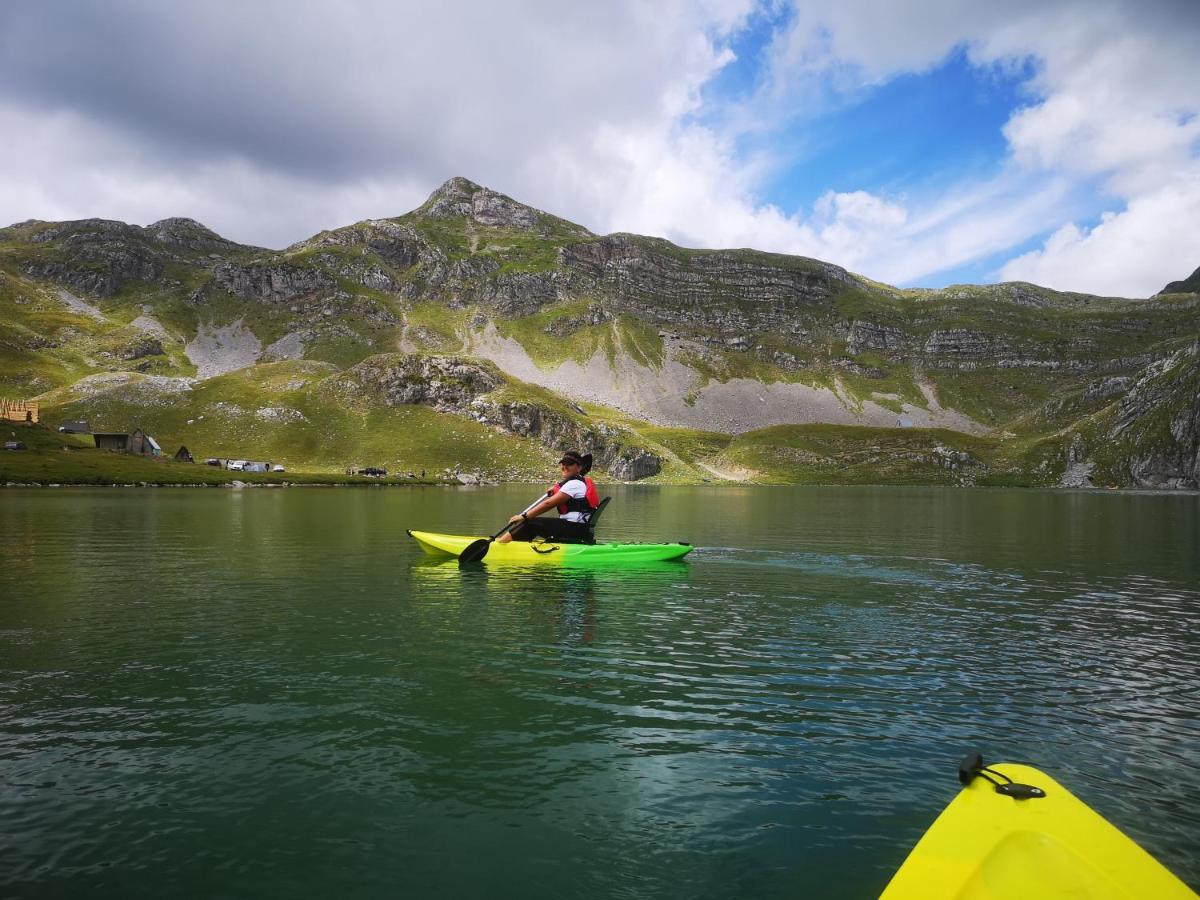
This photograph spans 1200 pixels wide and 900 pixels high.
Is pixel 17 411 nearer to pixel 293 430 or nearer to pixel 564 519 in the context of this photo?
pixel 293 430

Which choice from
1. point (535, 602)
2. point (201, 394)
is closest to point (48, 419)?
point (201, 394)

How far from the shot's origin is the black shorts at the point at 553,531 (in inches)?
1233

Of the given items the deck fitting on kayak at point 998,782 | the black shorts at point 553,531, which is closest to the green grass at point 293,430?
the black shorts at point 553,531

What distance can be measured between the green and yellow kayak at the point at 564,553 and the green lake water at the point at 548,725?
8.48ft

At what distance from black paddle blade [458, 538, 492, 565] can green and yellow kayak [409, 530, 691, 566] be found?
199 millimetres

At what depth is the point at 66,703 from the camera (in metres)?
13.0

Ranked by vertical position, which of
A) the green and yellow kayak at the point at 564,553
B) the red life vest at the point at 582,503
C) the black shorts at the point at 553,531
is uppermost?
the red life vest at the point at 582,503

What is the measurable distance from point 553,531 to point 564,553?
1305 mm

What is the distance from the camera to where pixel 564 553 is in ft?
101

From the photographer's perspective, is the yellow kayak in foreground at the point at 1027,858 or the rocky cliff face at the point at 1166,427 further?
the rocky cliff face at the point at 1166,427

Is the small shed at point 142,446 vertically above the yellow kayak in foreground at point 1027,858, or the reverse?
the small shed at point 142,446

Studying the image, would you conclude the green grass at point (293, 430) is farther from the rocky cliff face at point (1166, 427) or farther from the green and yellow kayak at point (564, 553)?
the rocky cliff face at point (1166, 427)

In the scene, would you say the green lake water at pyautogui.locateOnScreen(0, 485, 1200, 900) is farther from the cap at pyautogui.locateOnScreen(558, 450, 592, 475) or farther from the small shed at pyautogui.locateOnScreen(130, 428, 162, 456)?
the small shed at pyautogui.locateOnScreen(130, 428, 162, 456)

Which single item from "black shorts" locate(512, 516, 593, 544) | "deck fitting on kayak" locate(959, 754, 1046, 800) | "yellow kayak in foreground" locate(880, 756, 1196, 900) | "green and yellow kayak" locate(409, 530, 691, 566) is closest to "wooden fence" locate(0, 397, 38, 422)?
"green and yellow kayak" locate(409, 530, 691, 566)
